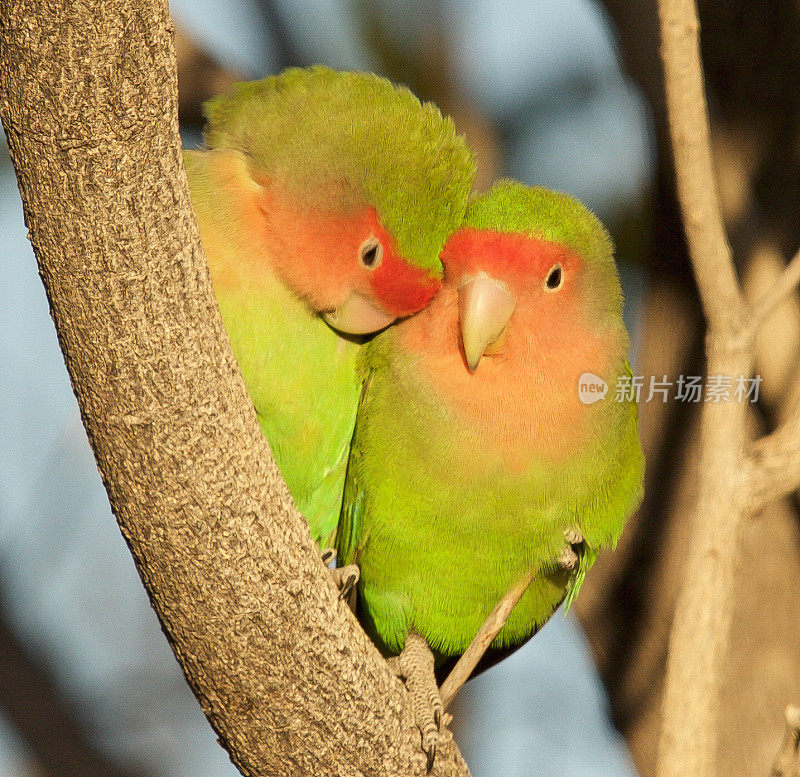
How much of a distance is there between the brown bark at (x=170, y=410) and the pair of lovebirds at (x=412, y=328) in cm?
35

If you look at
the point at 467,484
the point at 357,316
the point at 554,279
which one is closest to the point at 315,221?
the point at 357,316

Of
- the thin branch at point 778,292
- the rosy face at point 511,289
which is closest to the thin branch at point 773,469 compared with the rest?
the thin branch at point 778,292

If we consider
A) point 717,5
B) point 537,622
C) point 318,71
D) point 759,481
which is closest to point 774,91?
point 717,5

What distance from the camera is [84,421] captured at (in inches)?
49.3

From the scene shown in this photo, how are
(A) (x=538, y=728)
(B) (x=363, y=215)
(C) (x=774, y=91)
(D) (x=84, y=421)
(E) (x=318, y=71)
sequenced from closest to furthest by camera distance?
(D) (x=84, y=421)
(B) (x=363, y=215)
(E) (x=318, y=71)
(C) (x=774, y=91)
(A) (x=538, y=728)

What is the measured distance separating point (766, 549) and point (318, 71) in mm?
1871

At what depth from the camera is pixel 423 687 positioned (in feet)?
5.43

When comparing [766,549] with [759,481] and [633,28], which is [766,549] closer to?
[759,481]

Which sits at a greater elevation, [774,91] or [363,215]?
[774,91]

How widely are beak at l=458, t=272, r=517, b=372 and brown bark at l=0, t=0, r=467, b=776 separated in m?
0.46

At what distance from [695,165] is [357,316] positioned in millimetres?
880

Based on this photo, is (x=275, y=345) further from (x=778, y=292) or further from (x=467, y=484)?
(x=778, y=292)

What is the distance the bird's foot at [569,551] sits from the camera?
1760 millimetres

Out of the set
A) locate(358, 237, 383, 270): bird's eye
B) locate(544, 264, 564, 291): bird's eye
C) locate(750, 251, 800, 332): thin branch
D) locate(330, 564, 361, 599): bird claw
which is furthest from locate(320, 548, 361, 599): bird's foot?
locate(750, 251, 800, 332): thin branch
